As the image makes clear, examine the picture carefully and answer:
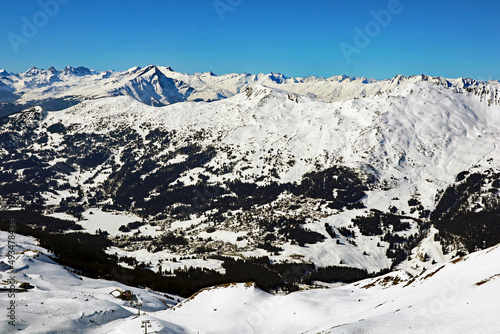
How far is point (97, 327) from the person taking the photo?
62.6 metres

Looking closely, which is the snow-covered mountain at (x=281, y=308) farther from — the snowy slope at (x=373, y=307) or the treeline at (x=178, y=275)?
the treeline at (x=178, y=275)

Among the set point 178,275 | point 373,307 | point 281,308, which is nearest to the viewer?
point 373,307

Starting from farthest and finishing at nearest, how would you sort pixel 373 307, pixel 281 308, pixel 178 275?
pixel 178 275
pixel 281 308
pixel 373 307

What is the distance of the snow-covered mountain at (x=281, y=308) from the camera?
45.8 metres

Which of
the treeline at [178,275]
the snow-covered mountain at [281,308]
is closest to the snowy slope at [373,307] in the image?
the snow-covered mountain at [281,308]

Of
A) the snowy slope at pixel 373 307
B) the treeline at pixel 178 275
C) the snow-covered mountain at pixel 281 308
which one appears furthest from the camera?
the treeline at pixel 178 275

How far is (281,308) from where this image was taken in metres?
80.3

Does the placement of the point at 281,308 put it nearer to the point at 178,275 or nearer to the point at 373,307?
the point at 373,307

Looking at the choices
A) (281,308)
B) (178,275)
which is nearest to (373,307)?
(281,308)

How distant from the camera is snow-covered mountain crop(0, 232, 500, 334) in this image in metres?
45.8

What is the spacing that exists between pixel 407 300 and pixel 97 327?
58326 millimetres

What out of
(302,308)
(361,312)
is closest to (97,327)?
(302,308)

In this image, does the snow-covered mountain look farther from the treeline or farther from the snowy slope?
the treeline

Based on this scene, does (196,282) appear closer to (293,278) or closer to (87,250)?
(293,278)
